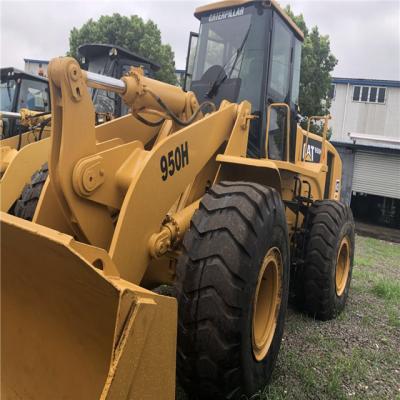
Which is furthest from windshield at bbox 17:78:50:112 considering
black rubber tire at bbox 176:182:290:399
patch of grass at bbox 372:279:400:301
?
black rubber tire at bbox 176:182:290:399

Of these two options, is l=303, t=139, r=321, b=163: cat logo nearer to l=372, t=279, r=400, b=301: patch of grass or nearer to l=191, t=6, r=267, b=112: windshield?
l=191, t=6, r=267, b=112: windshield

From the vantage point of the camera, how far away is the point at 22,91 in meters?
9.06

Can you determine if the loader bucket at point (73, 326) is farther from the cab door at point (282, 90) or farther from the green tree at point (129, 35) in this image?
the green tree at point (129, 35)

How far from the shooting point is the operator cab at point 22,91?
29.5ft

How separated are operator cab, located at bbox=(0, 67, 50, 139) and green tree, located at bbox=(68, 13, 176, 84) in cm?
1434

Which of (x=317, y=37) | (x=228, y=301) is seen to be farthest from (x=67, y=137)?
(x=317, y=37)

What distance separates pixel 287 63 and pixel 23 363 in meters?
3.60

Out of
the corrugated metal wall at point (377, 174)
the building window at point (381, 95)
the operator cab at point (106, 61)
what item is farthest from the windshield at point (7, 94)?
the building window at point (381, 95)

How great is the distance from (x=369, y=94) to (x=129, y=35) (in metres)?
18.8

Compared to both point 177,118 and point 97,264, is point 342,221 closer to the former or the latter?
point 177,118

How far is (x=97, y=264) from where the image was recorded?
197 cm

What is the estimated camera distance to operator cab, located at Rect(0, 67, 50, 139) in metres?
9.00

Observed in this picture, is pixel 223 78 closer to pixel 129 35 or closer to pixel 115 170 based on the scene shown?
pixel 115 170

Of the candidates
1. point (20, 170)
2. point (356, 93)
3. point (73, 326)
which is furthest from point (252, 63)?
point (356, 93)
